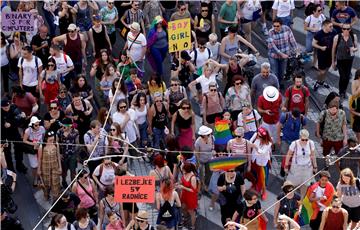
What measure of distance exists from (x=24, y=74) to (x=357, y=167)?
560cm

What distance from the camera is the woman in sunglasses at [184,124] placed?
1644cm

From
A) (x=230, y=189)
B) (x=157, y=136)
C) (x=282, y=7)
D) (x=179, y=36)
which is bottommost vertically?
(x=230, y=189)

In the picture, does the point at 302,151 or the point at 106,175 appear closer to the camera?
the point at 106,175

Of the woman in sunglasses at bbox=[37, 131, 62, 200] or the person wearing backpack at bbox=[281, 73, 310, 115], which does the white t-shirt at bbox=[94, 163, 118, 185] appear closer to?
the woman in sunglasses at bbox=[37, 131, 62, 200]

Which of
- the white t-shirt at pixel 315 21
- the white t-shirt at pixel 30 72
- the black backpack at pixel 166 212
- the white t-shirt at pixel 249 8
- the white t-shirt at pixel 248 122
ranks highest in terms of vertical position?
the white t-shirt at pixel 249 8

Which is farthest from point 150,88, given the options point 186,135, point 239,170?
point 239,170

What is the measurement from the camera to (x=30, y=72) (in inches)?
694

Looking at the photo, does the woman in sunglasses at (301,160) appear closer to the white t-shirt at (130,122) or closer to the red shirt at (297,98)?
the red shirt at (297,98)

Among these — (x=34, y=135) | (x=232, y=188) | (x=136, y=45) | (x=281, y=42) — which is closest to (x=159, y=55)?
(x=136, y=45)

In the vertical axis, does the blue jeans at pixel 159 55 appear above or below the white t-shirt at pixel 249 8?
below

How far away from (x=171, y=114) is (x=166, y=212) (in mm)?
2419

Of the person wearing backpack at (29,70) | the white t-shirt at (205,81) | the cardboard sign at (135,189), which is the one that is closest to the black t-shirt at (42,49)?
the person wearing backpack at (29,70)

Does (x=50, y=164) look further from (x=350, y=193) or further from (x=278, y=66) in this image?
(x=278, y=66)

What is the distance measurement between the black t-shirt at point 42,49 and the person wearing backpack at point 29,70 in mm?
855
